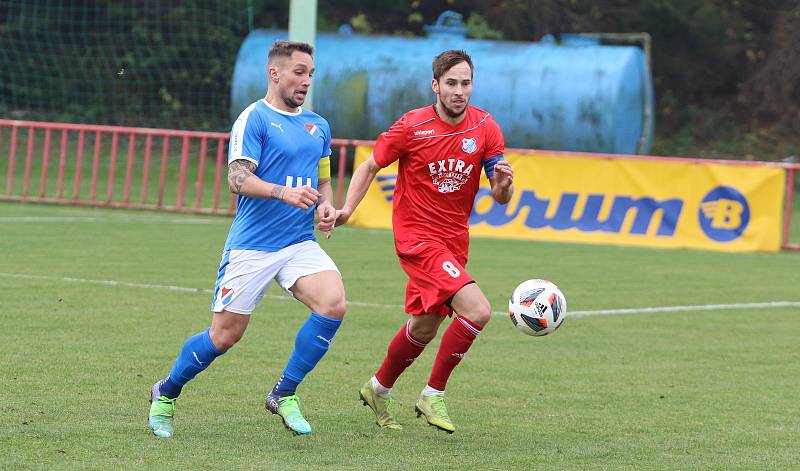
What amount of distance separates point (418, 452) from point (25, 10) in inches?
1019

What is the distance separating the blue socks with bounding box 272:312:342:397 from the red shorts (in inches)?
21.6

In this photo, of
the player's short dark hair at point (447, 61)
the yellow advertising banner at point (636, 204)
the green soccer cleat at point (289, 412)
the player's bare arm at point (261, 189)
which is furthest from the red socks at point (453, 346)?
the yellow advertising banner at point (636, 204)

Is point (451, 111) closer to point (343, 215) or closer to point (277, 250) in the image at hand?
point (343, 215)

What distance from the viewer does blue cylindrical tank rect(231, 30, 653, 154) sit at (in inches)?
1025

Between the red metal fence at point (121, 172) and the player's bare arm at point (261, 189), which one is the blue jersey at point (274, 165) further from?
the red metal fence at point (121, 172)

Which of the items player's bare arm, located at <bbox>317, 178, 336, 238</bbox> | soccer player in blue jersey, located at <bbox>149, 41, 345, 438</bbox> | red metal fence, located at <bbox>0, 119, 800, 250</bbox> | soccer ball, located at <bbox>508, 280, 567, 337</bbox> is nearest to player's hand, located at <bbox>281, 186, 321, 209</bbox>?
soccer player in blue jersey, located at <bbox>149, 41, 345, 438</bbox>

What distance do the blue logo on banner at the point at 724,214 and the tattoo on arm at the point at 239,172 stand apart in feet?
40.1

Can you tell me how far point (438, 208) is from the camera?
7.17 m

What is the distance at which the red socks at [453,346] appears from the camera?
694 centimetres

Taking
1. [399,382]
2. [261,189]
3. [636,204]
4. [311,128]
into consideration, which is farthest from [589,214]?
[261,189]

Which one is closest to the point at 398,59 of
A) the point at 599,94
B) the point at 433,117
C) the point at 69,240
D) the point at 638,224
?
the point at 599,94

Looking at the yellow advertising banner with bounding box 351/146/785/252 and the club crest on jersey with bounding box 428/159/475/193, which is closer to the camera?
the club crest on jersey with bounding box 428/159/475/193

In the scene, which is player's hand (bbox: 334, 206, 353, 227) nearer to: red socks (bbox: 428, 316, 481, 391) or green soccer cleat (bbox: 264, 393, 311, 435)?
red socks (bbox: 428, 316, 481, 391)

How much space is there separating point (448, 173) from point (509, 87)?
781 inches
